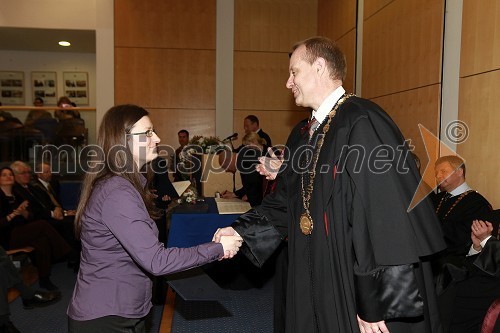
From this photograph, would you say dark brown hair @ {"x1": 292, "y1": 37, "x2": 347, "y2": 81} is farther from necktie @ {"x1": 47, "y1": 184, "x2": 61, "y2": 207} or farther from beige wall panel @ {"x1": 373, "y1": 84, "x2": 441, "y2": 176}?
necktie @ {"x1": 47, "y1": 184, "x2": 61, "y2": 207}

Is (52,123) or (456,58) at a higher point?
(456,58)

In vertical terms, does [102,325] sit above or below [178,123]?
below

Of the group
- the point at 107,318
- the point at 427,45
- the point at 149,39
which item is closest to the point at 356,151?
the point at 107,318

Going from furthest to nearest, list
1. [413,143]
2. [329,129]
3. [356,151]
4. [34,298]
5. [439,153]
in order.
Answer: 1. [413,143]
2. [439,153]
3. [34,298]
4. [329,129]
5. [356,151]

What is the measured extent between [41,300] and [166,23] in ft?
21.3

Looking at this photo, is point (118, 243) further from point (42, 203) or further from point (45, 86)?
point (45, 86)

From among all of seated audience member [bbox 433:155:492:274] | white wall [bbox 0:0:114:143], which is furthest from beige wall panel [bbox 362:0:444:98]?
white wall [bbox 0:0:114:143]

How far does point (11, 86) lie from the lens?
456 inches

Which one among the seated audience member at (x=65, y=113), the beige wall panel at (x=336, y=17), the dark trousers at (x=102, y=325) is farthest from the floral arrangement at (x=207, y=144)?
the seated audience member at (x=65, y=113)

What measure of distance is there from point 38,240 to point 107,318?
3690mm

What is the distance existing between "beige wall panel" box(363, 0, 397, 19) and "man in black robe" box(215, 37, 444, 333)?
A: 469 cm

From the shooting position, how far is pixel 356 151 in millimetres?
→ 1875

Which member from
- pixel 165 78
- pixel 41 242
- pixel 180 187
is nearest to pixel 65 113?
pixel 165 78

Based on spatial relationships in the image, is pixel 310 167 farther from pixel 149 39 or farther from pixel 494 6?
pixel 149 39
